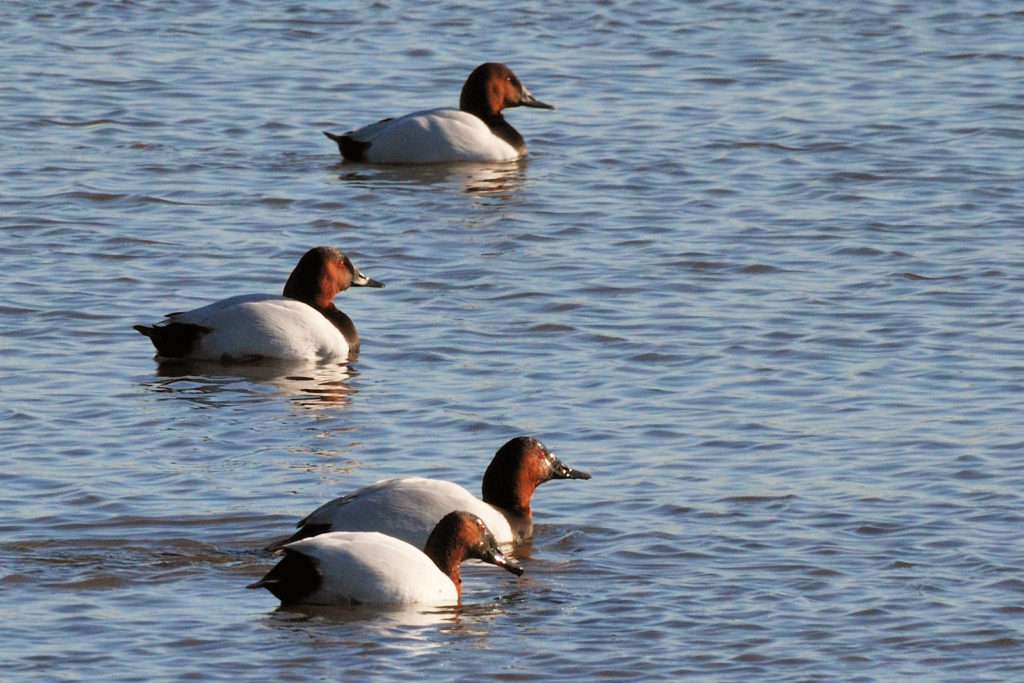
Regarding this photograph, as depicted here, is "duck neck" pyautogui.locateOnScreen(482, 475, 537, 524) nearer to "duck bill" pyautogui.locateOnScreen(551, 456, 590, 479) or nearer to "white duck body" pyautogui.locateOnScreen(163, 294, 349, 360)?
"duck bill" pyautogui.locateOnScreen(551, 456, 590, 479)

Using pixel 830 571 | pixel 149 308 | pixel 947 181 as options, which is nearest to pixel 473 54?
pixel 947 181

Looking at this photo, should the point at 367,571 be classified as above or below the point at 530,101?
below

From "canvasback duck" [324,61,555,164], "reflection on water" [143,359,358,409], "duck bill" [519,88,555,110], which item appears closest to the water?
"reflection on water" [143,359,358,409]

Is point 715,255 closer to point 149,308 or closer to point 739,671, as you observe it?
point 149,308

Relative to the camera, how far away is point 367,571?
7.81 metres

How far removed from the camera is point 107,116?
59.2ft

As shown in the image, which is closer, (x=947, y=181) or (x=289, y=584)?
(x=289, y=584)

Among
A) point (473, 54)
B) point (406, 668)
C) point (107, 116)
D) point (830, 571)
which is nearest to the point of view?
point (406, 668)

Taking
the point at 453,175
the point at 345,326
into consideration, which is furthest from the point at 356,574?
the point at 453,175

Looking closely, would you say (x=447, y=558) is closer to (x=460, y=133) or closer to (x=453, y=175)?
(x=453, y=175)

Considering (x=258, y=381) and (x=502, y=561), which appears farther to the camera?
(x=258, y=381)

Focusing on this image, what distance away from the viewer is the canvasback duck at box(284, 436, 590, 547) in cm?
848

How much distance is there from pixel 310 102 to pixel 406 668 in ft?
39.9

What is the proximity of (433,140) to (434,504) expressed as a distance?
8582 mm
